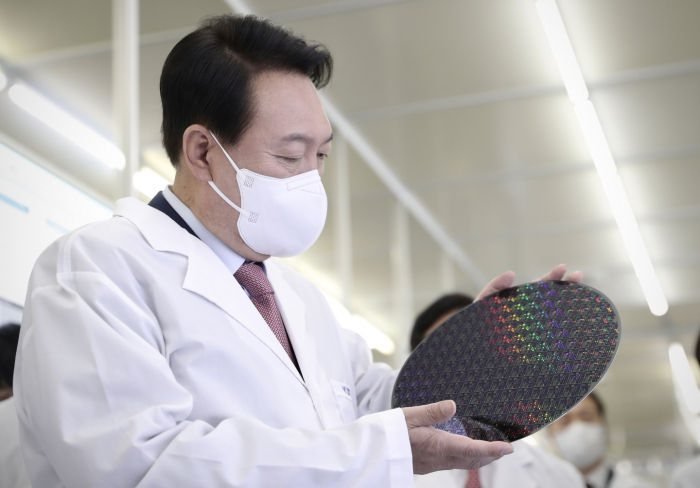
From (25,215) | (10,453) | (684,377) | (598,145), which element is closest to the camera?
(10,453)

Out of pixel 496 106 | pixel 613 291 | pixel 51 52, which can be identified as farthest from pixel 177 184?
pixel 613 291

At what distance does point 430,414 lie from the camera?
42.1 inches

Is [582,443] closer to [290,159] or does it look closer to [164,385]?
[290,159]

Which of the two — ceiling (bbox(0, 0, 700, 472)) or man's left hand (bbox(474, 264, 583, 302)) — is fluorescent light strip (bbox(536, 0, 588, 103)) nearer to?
ceiling (bbox(0, 0, 700, 472))

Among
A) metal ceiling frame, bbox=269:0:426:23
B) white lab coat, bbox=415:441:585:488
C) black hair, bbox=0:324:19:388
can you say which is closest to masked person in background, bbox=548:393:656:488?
white lab coat, bbox=415:441:585:488

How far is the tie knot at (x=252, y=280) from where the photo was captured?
1.45m

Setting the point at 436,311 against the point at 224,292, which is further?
the point at 436,311

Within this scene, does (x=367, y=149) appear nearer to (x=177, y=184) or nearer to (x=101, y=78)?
(x=101, y=78)

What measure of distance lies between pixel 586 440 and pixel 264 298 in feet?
8.30

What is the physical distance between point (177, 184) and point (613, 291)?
6459 mm

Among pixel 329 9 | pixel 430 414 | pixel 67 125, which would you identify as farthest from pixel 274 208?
pixel 329 9

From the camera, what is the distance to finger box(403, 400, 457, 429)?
104 cm

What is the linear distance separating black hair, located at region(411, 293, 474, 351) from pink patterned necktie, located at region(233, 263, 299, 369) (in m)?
1.21

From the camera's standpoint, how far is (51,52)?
208 centimetres
